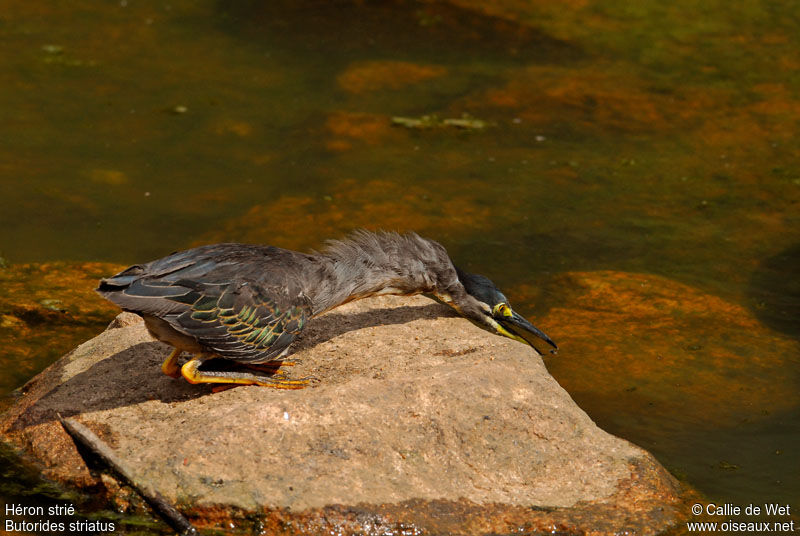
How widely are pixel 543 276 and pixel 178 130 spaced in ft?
15.7

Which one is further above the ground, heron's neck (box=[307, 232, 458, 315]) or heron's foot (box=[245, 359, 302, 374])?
heron's neck (box=[307, 232, 458, 315])

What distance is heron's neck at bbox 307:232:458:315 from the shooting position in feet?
20.6

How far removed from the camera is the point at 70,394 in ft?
19.1

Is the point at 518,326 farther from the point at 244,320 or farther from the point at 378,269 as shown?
the point at 244,320

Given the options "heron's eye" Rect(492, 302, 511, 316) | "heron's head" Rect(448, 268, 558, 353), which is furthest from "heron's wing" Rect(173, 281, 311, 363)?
"heron's eye" Rect(492, 302, 511, 316)

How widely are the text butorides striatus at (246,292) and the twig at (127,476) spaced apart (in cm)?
71

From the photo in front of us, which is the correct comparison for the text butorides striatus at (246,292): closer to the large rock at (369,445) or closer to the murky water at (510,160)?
the large rock at (369,445)

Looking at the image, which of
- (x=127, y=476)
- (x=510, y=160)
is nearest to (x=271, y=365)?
(x=127, y=476)

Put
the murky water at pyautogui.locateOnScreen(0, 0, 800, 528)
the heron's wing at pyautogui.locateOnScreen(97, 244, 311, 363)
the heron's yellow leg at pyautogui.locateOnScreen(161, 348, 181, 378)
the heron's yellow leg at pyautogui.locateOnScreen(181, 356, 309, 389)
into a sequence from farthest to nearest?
1. the murky water at pyautogui.locateOnScreen(0, 0, 800, 528)
2. the heron's yellow leg at pyautogui.locateOnScreen(161, 348, 181, 378)
3. the heron's yellow leg at pyautogui.locateOnScreen(181, 356, 309, 389)
4. the heron's wing at pyautogui.locateOnScreen(97, 244, 311, 363)

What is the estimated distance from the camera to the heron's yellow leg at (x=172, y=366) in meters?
5.85

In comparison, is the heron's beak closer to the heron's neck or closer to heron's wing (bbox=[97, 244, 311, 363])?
the heron's neck

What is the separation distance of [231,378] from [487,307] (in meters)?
2.01

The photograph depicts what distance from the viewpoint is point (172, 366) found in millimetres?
5883

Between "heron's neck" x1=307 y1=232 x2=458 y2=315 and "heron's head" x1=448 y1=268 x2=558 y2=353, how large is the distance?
0.14 metres
